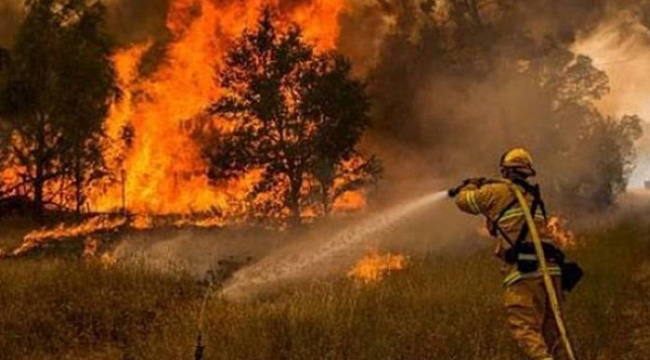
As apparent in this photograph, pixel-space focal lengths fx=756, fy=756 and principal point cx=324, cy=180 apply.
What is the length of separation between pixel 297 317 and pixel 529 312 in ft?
10.4

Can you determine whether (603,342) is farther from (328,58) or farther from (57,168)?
(57,168)

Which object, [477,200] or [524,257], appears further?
[477,200]

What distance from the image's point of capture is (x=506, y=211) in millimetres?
7078

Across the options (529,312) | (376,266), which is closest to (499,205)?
(529,312)

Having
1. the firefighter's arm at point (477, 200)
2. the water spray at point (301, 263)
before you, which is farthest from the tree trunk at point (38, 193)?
the firefighter's arm at point (477, 200)

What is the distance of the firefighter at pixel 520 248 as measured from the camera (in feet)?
22.8

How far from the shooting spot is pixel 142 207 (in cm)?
2639

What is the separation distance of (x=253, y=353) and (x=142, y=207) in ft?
62.3

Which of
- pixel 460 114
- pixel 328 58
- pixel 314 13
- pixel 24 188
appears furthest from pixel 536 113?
pixel 24 188

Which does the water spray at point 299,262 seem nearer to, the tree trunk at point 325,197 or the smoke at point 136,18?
the tree trunk at point 325,197

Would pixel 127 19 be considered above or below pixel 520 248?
above

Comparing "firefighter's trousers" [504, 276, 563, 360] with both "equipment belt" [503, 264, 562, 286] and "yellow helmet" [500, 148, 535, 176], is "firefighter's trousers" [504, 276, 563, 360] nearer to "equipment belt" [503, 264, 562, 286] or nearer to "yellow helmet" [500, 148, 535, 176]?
"equipment belt" [503, 264, 562, 286]

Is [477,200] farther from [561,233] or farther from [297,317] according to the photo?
[561,233]

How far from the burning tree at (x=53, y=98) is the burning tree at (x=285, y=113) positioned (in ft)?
15.2
